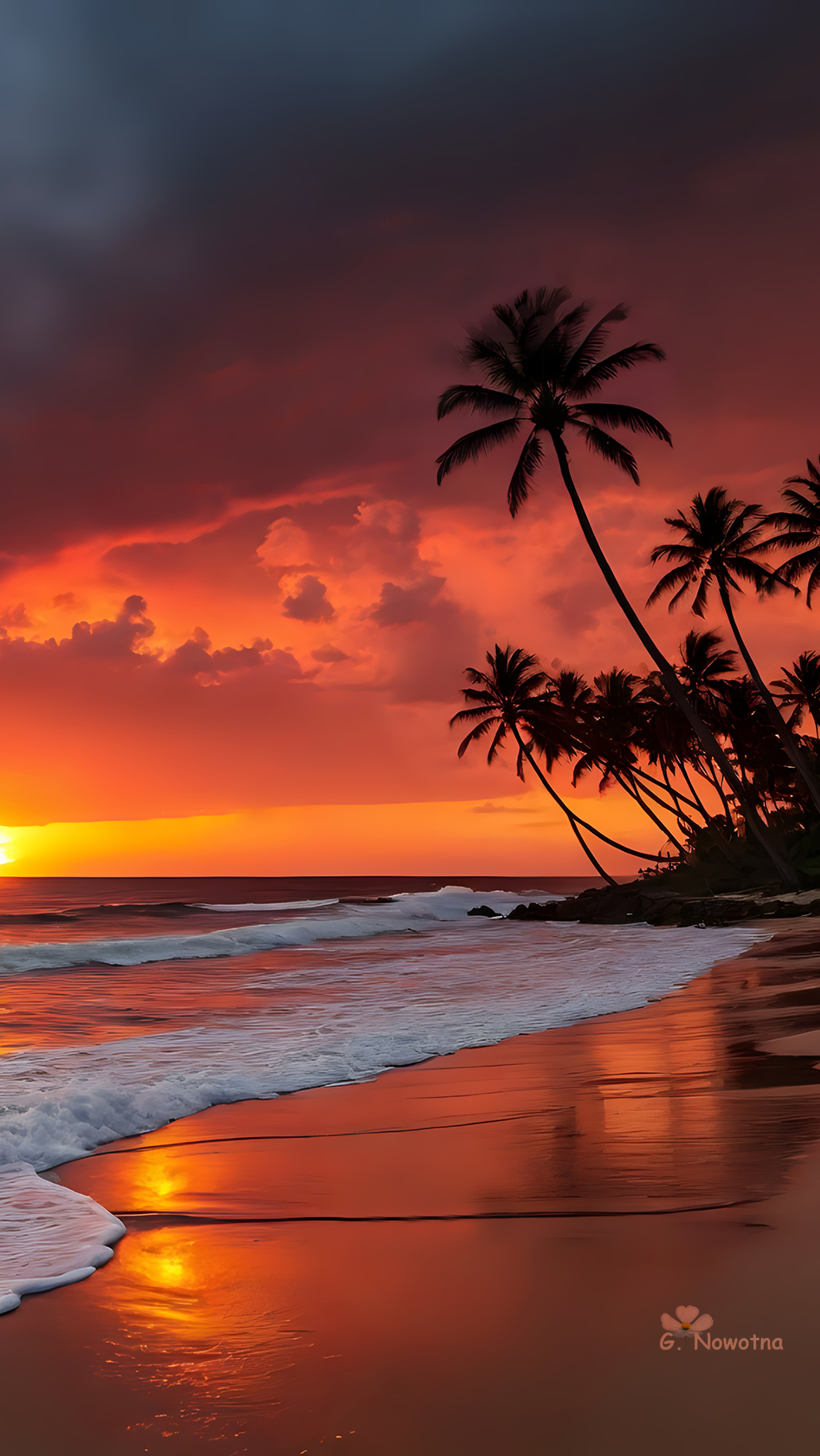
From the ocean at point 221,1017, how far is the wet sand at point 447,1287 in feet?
1.04

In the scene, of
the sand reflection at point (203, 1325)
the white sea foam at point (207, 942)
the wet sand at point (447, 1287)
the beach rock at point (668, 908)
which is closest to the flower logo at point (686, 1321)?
the wet sand at point (447, 1287)

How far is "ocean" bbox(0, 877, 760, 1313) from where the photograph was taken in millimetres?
4109

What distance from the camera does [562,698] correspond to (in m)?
37.0

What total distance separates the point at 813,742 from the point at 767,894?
7.08m

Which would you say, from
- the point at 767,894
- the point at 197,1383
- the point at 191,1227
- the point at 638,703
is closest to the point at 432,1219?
the point at 191,1227

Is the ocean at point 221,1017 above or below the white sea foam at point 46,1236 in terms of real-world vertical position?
below

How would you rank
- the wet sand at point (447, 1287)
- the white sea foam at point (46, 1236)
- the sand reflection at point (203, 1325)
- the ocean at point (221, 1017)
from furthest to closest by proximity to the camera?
the ocean at point (221, 1017)
the white sea foam at point (46, 1236)
the sand reflection at point (203, 1325)
the wet sand at point (447, 1287)

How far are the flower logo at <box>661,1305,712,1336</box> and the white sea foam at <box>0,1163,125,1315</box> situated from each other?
1786mm

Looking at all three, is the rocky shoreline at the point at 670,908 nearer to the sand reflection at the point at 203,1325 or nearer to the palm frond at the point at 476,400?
the palm frond at the point at 476,400

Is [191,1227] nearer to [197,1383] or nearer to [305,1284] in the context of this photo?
[305,1284]

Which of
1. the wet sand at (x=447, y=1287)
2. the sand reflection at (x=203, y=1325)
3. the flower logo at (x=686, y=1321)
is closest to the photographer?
the wet sand at (x=447, y=1287)

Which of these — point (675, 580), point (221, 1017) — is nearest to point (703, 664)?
point (675, 580)

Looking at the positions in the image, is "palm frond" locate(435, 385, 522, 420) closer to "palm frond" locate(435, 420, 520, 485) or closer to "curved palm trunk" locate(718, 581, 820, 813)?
"palm frond" locate(435, 420, 520, 485)

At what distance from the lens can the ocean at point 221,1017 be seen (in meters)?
4.11
